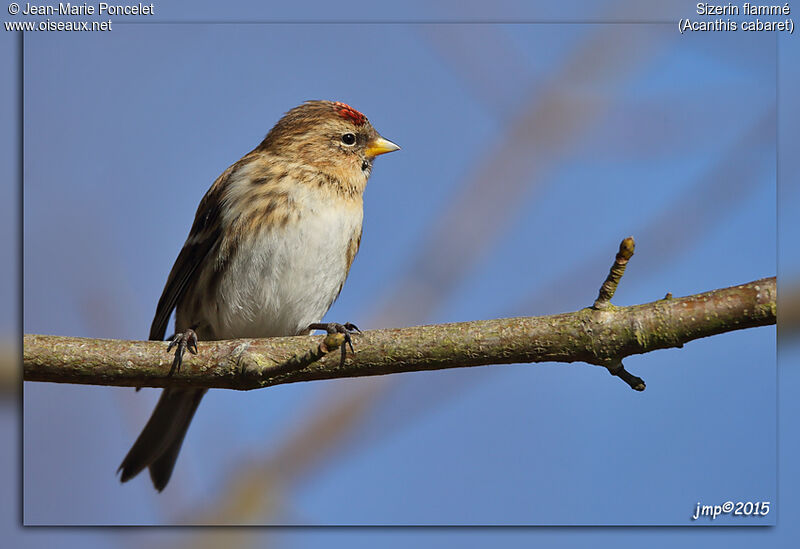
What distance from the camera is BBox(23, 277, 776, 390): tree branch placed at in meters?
2.02

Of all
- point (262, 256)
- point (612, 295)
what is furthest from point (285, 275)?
point (612, 295)

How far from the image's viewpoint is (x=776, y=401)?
2594 mm

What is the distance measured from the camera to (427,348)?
221 centimetres

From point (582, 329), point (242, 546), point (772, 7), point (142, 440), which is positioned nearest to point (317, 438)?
point (242, 546)

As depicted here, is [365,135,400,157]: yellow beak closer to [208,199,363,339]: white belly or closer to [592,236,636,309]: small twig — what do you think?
[208,199,363,339]: white belly

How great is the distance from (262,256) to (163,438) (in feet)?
2.69

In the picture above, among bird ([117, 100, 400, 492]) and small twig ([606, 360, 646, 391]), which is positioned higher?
bird ([117, 100, 400, 492])

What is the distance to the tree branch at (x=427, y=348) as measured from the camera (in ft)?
6.63

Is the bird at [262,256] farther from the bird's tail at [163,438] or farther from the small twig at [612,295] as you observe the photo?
the small twig at [612,295]

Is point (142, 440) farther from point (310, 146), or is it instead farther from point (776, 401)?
point (776, 401)

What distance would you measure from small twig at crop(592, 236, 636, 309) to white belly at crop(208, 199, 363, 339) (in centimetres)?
116

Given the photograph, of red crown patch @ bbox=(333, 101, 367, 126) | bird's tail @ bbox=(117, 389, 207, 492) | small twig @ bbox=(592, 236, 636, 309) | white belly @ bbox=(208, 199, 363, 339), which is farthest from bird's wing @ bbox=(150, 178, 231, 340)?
small twig @ bbox=(592, 236, 636, 309)

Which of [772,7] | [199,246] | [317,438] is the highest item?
[772,7]

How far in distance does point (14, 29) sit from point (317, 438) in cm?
205
